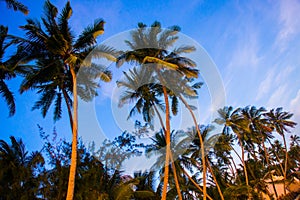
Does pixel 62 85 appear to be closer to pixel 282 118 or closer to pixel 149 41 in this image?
pixel 149 41

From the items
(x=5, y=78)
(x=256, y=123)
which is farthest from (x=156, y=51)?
(x=256, y=123)

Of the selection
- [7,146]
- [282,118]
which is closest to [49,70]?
[7,146]

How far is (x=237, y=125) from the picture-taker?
28.2 m

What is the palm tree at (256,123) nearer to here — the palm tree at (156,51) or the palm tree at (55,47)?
the palm tree at (156,51)

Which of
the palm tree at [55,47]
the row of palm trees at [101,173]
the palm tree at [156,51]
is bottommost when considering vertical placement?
the row of palm trees at [101,173]

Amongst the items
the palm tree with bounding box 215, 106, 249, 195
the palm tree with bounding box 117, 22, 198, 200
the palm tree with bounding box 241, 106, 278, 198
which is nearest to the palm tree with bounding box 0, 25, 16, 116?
the palm tree with bounding box 117, 22, 198, 200

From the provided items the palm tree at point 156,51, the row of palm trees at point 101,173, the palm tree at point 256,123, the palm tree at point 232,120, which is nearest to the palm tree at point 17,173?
the row of palm trees at point 101,173

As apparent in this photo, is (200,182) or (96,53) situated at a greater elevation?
(96,53)

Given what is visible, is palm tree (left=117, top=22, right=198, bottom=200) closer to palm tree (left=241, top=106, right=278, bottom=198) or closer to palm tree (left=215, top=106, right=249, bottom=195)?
palm tree (left=215, top=106, right=249, bottom=195)

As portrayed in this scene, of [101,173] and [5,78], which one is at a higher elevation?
[5,78]

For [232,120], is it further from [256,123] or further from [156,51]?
[156,51]

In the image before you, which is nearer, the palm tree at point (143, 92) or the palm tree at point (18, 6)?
the palm tree at point (18, 6)

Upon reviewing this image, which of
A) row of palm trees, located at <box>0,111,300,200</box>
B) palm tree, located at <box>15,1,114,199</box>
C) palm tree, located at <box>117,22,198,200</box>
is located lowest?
row of palm trees, located at <box>0,111,300,200</box>

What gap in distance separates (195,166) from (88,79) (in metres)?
16.3
